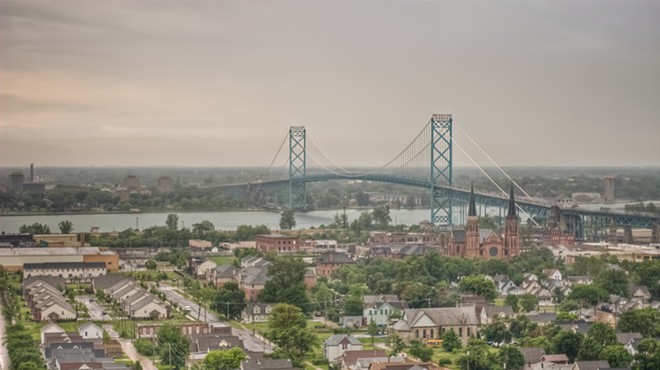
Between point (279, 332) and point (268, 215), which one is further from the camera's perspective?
point (268, 215)

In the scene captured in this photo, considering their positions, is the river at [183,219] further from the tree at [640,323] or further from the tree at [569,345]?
the tree at [569,345]

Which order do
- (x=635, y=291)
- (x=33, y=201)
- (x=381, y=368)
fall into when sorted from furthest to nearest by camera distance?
1. (x=33, y=201)
2. (x=635, y=291)
3. (x=381, y=368)

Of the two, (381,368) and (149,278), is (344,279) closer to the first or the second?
(149,278)

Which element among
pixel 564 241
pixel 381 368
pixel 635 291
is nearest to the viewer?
pixel 381 368

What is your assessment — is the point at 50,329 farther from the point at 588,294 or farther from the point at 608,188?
the point at 608,188

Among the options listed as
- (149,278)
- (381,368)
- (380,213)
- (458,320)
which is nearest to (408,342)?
(458,320)

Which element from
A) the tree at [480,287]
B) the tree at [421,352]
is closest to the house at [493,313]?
the tree at [480,287]

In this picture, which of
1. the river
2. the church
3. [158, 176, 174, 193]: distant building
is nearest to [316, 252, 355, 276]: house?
the church

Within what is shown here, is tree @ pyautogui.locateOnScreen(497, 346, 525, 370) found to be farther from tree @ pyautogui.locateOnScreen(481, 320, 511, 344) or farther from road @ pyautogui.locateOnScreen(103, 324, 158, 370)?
road @ pyautogui.locateOnScreen(103, 324, 158, 370)
